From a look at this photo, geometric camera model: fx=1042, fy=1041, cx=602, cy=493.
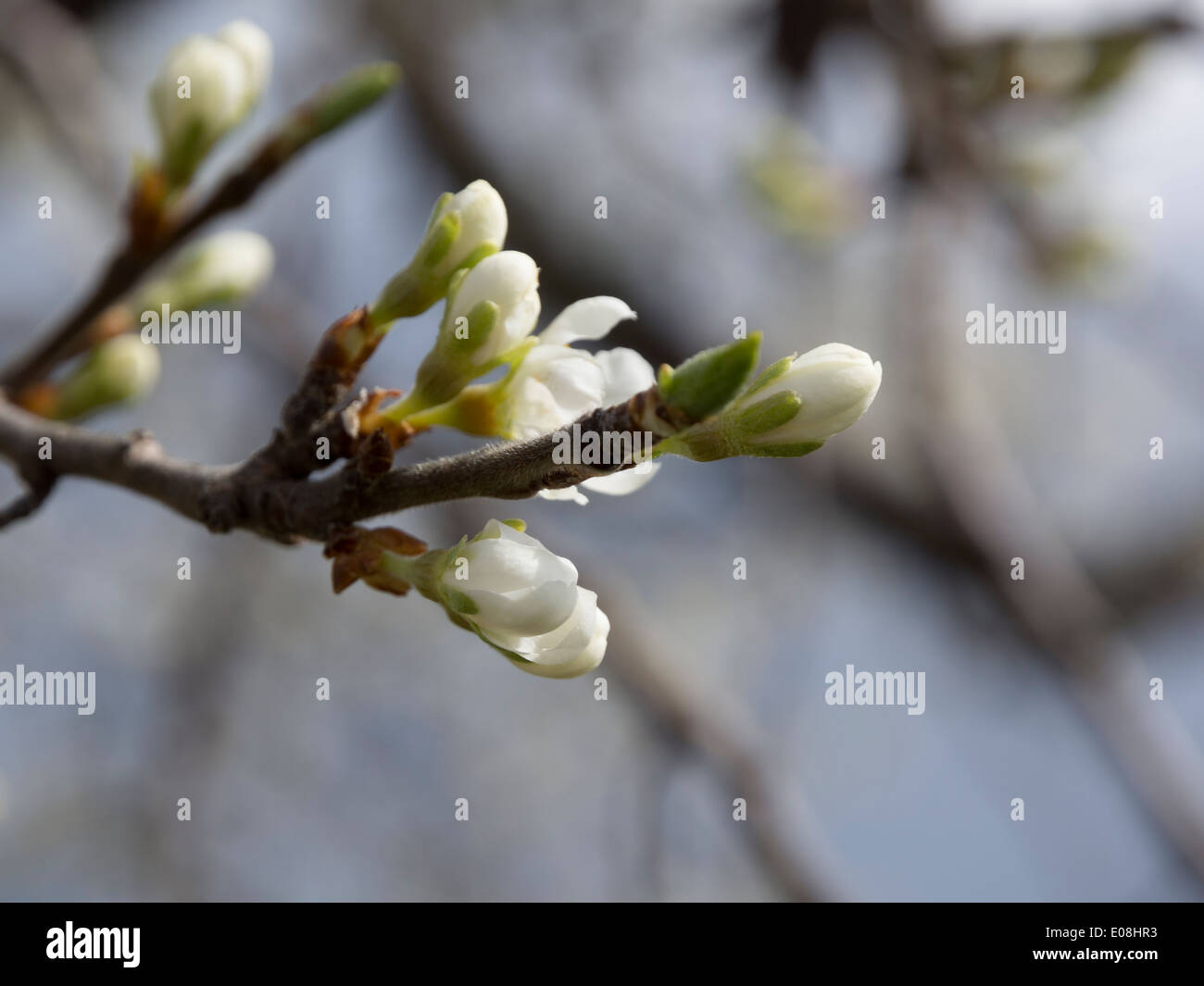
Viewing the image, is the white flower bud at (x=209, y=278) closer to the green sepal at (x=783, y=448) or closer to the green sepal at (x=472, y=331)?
the green sepal at (x=472, y=331)

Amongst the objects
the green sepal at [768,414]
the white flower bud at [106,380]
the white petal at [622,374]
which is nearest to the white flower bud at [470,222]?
the white petal at [622,374]

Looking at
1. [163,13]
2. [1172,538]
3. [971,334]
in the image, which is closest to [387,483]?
[971,334]

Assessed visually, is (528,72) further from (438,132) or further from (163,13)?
(163,13)

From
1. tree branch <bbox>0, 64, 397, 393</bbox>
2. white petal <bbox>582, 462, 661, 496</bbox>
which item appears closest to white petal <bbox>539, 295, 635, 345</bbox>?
white petal <bbox>582, 462, 661, 496</bbox>

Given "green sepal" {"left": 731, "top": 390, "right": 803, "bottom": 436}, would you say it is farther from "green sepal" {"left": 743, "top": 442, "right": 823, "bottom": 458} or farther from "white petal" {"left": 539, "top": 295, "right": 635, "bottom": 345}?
"white petal" {"left": 539, "top": 295, "right": 635, "bottom": 345}

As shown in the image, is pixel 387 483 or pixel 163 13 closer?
pixel 387 483

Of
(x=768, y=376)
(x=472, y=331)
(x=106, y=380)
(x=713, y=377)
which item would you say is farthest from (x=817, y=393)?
(x=106, y=380)
